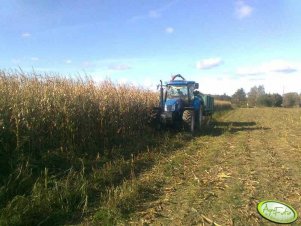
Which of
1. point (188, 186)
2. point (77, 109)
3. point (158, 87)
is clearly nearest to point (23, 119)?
point (77, 109)

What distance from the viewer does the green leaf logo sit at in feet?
15.4

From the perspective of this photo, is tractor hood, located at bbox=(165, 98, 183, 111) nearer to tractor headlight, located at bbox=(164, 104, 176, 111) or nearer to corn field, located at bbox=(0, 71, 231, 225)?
tractor headlight, located at bbox=(164, 104, 176, 111)

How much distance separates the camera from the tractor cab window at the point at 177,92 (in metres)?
14.5

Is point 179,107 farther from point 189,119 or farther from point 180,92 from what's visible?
point 180,92

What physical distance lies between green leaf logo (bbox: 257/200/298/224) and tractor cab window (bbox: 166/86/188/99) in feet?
30.5

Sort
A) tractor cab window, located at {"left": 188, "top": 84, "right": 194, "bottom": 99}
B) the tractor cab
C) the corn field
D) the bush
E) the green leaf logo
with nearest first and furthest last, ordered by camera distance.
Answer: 1. the green leaf logo
2. the corn field
3. the tractor cab
4. tractor cab window, located at {"left": 188, "top": 84, "right": 194, "bottom": 99}
5. the bush

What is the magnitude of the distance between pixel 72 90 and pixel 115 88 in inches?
103

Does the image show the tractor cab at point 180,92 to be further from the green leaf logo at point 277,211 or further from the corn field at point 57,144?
the green leaf logo at point 277,211

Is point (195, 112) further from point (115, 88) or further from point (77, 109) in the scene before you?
point (77, 109)

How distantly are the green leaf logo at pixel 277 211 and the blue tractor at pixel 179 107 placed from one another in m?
7.63

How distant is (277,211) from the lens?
16.3 feet

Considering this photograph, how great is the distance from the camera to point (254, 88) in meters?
109

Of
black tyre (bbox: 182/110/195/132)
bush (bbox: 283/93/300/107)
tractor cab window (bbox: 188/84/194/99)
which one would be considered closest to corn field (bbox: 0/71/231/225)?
black tyre (bbox: 182/110/195/132)

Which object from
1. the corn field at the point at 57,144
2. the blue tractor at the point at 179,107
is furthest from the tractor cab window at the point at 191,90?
the corn field at the point at 57,144
